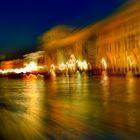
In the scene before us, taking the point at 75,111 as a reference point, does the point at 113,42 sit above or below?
above

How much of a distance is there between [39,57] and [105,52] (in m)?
46.1

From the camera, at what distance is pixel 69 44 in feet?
340

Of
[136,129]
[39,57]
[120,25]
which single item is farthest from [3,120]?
[39,57]

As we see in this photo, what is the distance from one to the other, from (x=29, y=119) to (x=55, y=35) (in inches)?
4682

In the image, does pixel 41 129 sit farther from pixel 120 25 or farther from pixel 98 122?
pixel 120 25

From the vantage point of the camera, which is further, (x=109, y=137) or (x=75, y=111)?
(x=75, y=111)

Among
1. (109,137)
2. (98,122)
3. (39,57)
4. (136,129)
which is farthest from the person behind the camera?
(39,57)

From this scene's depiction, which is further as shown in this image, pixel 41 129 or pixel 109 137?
pixel 41 129

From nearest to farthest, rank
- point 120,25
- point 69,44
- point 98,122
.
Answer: point 98,122 → point 120,25 → point 69,44

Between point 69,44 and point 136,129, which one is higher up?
point 69,44

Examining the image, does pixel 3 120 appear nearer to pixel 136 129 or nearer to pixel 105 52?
pixel 136 129

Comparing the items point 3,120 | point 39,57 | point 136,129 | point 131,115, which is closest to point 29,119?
point 3,120

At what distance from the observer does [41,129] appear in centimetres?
898

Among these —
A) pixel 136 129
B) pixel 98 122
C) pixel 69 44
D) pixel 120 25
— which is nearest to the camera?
pixel 136 129
